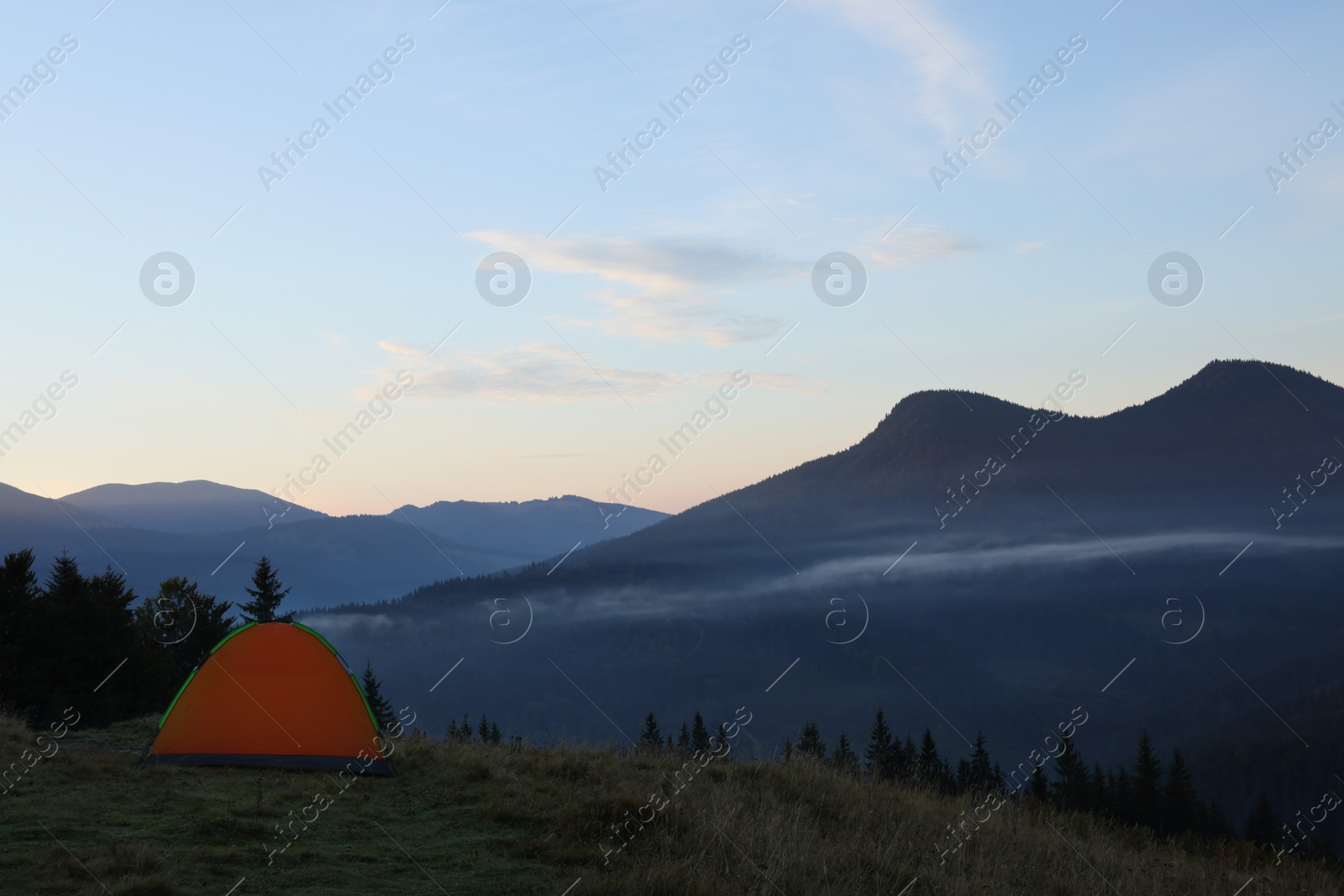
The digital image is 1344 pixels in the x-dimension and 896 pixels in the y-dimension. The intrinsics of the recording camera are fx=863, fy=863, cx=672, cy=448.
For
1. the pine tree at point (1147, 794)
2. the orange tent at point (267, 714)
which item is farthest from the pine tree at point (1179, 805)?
the orange tent at point (267, 714)

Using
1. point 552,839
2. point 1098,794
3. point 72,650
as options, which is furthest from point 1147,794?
point 552,839

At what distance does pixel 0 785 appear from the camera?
37.5 ft

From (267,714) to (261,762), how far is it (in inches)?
31.9

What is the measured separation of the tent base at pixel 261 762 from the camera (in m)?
14.4

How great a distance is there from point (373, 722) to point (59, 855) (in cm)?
724

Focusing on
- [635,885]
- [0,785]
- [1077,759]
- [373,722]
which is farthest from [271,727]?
[1077,759]

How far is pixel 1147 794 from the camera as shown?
67.6m

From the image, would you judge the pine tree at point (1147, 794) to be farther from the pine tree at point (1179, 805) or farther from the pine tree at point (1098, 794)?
the pine tree at point (1098, 794)

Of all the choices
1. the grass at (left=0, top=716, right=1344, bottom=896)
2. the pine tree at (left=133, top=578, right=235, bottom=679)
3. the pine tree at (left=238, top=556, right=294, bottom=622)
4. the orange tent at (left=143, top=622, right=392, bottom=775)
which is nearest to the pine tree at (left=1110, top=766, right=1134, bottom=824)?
the pine tree at (left=238, top=556, right=294, bottom=622)

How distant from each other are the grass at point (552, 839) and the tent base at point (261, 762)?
28 centimetres

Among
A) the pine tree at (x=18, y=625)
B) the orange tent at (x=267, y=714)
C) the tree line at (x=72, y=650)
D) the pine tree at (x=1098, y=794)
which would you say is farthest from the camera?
the pine tree at (x=1098, y=794)

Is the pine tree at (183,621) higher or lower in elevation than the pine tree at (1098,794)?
higher

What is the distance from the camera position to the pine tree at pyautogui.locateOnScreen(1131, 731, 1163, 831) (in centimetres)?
6600

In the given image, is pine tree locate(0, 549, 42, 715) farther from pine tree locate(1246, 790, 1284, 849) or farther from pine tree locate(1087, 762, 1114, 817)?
pine tree locate(1246, 790, 1284, 849)
